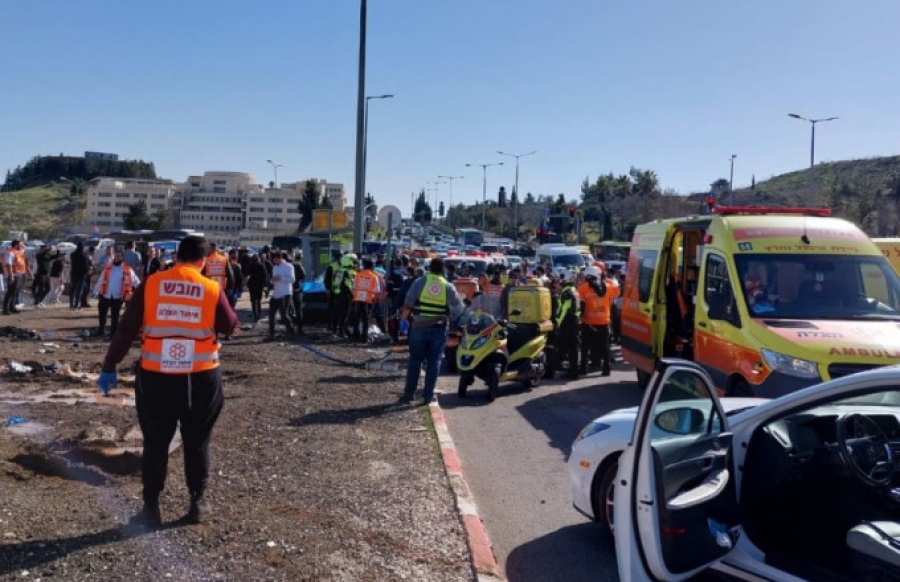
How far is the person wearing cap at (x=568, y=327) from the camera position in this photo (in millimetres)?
13742

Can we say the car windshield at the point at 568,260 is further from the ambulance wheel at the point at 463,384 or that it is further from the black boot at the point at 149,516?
the black boot at the point at 149,516

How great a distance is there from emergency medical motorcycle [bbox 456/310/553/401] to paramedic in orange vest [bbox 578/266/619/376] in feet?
4.30

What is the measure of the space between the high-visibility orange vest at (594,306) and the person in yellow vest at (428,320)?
11.7ft

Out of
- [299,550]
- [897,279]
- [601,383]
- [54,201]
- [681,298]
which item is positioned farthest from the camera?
[54,201]

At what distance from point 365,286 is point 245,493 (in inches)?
439

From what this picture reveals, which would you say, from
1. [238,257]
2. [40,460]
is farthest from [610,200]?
[40,460]

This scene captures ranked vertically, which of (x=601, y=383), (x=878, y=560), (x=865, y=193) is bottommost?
(x=601, y=383)

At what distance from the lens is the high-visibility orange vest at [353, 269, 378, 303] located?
17.4 metres

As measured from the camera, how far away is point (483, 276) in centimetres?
1778

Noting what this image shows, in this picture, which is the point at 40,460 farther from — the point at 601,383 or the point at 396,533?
the point at 601,383

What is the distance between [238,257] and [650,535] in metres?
21.2

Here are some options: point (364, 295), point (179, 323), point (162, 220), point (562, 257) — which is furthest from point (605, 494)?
point (162, 220)

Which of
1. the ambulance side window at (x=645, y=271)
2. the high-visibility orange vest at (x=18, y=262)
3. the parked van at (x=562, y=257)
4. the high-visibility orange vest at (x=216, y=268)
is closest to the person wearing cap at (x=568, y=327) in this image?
the ambulance side window at (x=645, y=271)

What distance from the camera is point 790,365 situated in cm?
796
